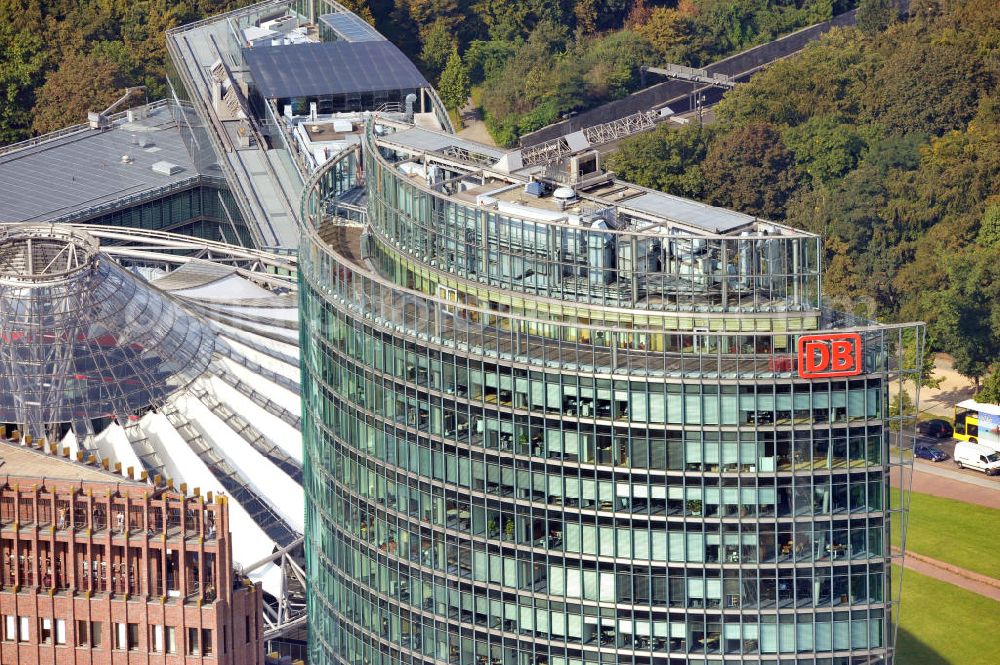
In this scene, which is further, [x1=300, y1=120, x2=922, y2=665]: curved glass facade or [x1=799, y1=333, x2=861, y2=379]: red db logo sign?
[x1=300, y1=120, x2=922, y2=665]: curved glass facade

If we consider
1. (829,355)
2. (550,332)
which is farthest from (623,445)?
(829,355)

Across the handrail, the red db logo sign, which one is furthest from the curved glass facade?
the red db logo sign

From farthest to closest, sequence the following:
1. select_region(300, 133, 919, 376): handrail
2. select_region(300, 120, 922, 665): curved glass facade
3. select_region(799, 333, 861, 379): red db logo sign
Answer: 1. select_region(300, 120, 922, 665): curved glass facade
2. select_region(300, 133, 919, 376): handrail
3. select_region(799, 333, 861, 379): red db logo sign

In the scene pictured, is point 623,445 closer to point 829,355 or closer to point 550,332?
point 550,332

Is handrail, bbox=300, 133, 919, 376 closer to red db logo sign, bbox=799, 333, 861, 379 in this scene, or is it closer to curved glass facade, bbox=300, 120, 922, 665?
curved glass facade, bbox=300, 120, 922, 665

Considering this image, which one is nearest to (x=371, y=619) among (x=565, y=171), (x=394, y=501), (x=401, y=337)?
(x=394, y=501)

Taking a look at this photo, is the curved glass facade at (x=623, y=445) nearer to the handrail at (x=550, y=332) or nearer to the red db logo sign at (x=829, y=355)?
the handrail at (x=550, y=332)
